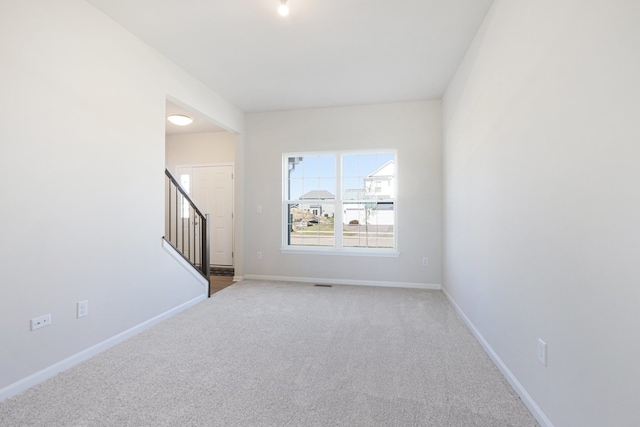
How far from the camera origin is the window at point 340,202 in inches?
177

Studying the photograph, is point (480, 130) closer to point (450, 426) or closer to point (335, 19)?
point (335, 19)

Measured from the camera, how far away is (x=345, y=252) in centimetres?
453

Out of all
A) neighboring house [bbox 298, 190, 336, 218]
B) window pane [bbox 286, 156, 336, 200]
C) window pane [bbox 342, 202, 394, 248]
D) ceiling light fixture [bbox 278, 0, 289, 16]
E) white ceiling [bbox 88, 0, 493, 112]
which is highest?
white ceiling [bbox 88, 0, 493, 112]

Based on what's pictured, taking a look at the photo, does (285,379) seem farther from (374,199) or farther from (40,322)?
(374,199)

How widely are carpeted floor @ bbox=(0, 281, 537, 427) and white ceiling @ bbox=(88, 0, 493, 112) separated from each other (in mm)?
2757

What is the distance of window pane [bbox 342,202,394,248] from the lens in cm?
447

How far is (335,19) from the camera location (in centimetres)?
243

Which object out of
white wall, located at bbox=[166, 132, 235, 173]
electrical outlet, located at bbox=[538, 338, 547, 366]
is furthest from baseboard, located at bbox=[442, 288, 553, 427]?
white wall, located at bbox=[166, 132, 235, 173]

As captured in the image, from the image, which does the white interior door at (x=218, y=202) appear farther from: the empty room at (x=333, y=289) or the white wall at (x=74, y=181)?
the white wall at (x=74, y=181)

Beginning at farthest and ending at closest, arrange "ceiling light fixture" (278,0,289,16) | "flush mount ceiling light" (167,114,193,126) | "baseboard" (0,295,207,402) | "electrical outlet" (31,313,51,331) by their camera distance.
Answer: "flush mount ceiling light" (167,114,193,126)
"ceiling light fixture" (278,0,289,16)
"electrical outlet" (31,313,51,331)
"baseboard" (0,295,207,402)

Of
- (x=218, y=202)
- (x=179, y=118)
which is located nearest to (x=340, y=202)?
(x=218, y=202)

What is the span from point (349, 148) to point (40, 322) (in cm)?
386

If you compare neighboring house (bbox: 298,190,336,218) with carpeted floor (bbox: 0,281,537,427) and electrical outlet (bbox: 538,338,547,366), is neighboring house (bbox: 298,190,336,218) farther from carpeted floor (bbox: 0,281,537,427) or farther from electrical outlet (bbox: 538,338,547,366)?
electrical outlet (bbox: 538,338,547,366)

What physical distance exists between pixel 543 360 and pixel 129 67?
3.77 metres
